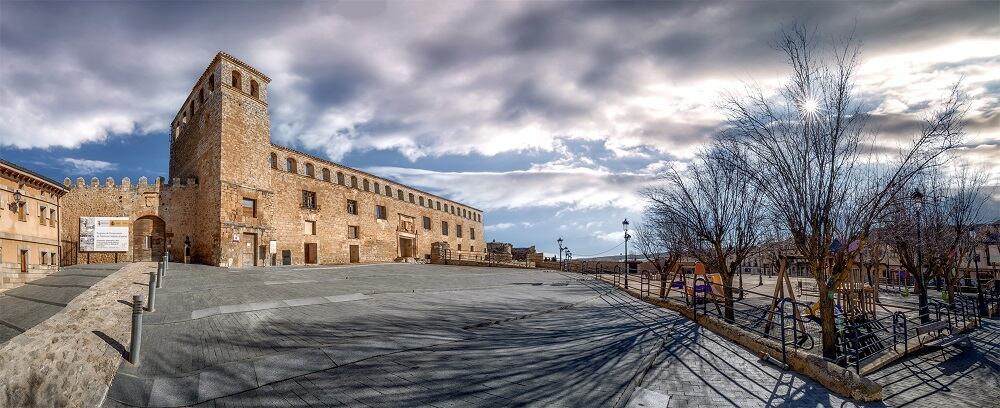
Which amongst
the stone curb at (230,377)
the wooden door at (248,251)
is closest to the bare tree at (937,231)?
the stone curb at (230,377)

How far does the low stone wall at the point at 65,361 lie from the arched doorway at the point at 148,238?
885 inches

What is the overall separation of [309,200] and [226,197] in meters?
8.20

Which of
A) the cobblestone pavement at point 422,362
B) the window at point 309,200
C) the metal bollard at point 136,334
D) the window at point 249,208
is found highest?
the window at point 309,200

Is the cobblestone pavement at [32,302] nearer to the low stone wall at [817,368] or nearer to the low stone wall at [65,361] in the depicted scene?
the low stone wall at [65,361]

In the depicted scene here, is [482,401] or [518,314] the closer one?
[482,401]

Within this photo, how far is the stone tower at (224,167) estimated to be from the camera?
25.8m

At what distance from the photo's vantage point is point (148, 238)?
2680cm

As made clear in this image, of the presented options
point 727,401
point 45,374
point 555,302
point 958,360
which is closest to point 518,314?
point 555,302

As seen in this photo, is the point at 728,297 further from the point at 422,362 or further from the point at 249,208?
the point at 249,208

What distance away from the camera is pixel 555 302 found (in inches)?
575

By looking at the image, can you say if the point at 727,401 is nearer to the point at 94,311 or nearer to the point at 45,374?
the point at 45,374

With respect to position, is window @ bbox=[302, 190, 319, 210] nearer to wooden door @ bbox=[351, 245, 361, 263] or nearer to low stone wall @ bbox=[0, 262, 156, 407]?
wooden door @ bbox=[351, 245, 361, 263]

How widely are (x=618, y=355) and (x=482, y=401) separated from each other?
132 inches

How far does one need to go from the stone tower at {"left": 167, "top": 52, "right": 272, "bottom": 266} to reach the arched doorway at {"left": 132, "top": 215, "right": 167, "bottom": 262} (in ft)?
1.73
